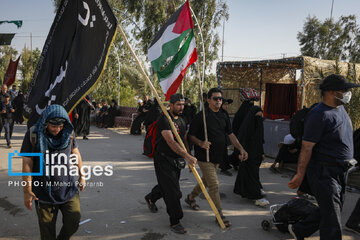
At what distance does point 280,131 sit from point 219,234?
17.5 feet

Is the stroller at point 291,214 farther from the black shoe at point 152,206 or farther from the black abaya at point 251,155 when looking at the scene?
the black shoe at point 152,206

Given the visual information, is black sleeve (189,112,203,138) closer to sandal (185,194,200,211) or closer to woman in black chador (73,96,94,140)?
sandal (185,194,200,211)

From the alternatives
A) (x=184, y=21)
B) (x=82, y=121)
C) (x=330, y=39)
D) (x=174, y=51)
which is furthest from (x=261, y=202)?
(x=330, y=39)

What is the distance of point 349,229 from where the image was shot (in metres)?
4.09

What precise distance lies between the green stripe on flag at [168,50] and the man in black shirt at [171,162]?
627 mm

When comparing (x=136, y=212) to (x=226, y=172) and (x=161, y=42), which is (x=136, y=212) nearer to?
(x=161, y=42)

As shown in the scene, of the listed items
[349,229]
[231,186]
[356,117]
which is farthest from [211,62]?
[349,229]

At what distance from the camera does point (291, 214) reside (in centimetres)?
376

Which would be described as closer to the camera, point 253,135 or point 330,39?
point 253,135

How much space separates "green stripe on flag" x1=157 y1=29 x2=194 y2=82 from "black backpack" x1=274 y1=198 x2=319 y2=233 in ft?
7.86

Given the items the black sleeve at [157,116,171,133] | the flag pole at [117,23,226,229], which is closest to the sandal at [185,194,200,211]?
the flag pole at [117,23,226,229]

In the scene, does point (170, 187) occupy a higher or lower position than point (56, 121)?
lower

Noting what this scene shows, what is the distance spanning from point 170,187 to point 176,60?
1772 millimetres

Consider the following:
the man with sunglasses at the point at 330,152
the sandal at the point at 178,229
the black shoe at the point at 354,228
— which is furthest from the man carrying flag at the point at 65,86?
the black shoe at the point at 354,228
